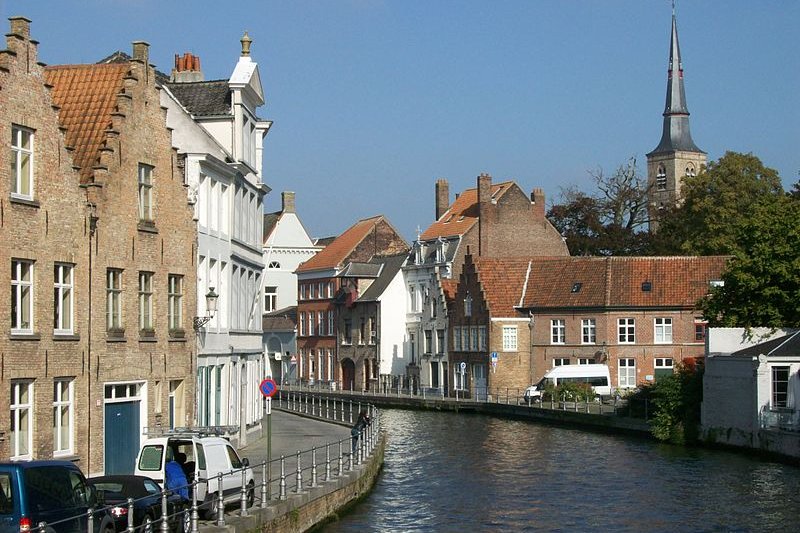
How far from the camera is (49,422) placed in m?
28.4

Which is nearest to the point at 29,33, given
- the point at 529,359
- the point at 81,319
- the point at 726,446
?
the point at 81,319

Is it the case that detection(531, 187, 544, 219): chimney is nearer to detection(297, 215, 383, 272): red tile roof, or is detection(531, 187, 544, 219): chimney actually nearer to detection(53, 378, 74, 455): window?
detection(297, 215, 383, 272): red tile roof

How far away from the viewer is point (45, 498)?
733 inches

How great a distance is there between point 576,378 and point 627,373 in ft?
14.6

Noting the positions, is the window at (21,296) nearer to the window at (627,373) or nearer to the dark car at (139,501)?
the dark car at (139,501)

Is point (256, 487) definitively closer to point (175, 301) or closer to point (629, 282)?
point (175, 301)

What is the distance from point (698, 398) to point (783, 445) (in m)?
9.33

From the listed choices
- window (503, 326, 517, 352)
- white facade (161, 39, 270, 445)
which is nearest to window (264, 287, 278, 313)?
window (503, 326, 517, 352)

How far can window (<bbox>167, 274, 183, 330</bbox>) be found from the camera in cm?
3531

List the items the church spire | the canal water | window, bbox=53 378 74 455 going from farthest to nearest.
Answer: the church spire, the canal water, window, bbox=53 378 74 455

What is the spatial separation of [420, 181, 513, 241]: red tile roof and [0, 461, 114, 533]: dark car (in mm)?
73358

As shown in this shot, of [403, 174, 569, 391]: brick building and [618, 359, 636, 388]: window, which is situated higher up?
[403, 174, 569, 391]: brick building

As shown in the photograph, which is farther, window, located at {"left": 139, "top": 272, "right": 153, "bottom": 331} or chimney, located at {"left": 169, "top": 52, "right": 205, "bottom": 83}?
chimney, located at {"left": 169, "top": 52, "right": 205, "bottom": 83}

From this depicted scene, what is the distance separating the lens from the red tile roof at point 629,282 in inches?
3063
